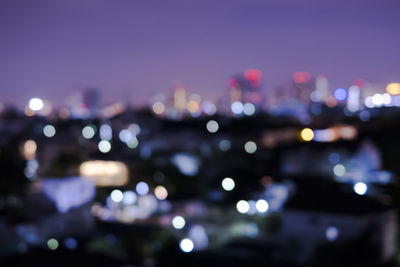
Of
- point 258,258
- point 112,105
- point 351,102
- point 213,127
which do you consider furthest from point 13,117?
point 351,102

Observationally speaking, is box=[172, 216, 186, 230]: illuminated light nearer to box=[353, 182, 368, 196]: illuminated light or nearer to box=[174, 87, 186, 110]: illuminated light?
box=[353, 182, 368, 196]: illuminated light

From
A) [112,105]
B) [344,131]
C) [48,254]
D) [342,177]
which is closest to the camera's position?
[48,254]

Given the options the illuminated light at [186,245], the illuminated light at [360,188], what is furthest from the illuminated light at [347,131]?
the illuminated light at [186,245]

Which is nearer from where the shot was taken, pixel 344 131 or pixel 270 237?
pixel 270 237

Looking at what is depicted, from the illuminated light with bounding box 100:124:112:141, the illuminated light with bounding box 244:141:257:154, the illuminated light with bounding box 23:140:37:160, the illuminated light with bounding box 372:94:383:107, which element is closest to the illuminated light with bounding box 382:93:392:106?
the illuminated light with bounding box 372:94:383:107

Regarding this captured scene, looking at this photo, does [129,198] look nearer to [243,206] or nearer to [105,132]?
[243,206]

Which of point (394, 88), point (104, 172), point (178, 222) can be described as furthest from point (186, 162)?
point (394, 88)

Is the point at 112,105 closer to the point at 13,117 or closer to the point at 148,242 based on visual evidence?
the point at 13,117
